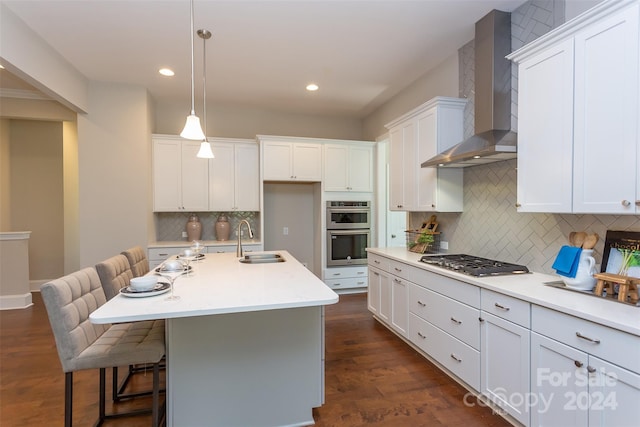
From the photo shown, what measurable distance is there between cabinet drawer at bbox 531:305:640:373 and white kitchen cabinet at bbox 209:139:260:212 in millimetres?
3872

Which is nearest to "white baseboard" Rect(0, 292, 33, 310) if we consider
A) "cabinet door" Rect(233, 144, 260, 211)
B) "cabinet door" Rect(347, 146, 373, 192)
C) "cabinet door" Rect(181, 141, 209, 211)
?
"cabinet door" Rect(181, 141, 209, 211)

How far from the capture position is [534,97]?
211cm

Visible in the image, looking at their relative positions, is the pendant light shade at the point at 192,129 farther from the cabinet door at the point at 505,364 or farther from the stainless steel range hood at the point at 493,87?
the cabinet door at the point at 505,364

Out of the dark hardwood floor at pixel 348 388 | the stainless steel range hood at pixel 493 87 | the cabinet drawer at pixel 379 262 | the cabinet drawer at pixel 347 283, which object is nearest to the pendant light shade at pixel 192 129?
the dark hardwood floor at pixel 348 388

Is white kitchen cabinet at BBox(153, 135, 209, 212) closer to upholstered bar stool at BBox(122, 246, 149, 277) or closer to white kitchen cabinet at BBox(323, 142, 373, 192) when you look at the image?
upholstered bar stool at BBox(122, 246, 149, 277)

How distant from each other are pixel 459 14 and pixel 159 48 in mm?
2870

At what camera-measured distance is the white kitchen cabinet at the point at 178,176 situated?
176 inches

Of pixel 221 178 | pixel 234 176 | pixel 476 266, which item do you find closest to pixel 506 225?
pixel 476 266

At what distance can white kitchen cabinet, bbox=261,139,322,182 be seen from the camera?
4703 mm

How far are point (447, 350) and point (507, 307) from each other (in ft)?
2.50

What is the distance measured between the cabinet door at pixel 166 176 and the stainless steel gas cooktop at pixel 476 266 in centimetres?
353

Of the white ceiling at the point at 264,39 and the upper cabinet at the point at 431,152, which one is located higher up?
the white ceiling at the point at 264,39

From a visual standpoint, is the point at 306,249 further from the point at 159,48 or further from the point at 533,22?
the point at 533,22

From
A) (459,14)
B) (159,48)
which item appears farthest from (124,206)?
(459,14)
